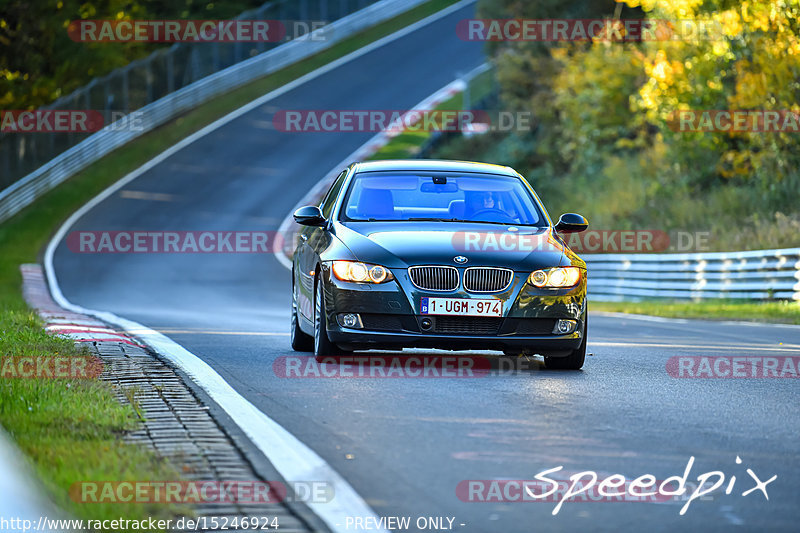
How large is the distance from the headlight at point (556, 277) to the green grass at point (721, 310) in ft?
34.2

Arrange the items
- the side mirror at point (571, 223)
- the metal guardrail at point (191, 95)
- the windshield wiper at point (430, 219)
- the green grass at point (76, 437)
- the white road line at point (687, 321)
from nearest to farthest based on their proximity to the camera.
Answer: the green grass at point (76, 437) < the windshield wiper at point (430, 219) < the side mirror at point (571, 223) < the white road line at point (687, 321) < the metal guardrail at point (191, 95)

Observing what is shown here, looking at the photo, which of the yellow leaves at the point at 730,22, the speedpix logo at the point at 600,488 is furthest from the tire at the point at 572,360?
the yellow leaves at the point at 730,22

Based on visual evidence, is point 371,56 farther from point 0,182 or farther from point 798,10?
point 798,10

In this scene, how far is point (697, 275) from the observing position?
27844 millimetres

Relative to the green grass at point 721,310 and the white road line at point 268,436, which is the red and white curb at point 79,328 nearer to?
the white road line at point 268,436

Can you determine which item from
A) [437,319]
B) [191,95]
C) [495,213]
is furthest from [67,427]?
[191,95]

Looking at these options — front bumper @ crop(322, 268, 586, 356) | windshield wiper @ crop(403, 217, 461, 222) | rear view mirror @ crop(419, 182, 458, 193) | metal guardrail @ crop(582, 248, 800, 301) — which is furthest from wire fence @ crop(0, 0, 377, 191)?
front bumper @ crop(322, 268, 586, 356)

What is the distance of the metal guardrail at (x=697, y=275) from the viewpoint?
23995 millimetres

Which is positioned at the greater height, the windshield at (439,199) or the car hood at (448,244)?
the windshield at (439,199)

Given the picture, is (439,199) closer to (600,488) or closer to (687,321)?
(600,488)

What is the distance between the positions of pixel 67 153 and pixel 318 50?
19.2 metres

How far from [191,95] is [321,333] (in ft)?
144

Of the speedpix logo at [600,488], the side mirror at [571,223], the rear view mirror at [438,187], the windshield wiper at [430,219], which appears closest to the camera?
the speedpix logo at [600,488]

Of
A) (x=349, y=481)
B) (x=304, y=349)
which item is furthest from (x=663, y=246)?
(x=349, y=481)
